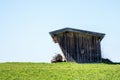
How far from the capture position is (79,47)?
1331 inches

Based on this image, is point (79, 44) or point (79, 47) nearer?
point (79, 47)

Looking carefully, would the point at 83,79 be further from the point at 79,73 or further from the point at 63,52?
the point at 63,52

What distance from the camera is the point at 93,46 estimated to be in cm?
3409

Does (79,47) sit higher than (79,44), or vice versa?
(79,44)

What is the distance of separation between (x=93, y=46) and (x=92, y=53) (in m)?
0.82

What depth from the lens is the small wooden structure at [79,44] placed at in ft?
110

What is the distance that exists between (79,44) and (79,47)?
367 mm

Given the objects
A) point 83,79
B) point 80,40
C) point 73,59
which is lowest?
point 83,79

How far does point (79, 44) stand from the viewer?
34.0 m

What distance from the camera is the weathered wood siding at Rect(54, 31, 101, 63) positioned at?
33625 millimetres

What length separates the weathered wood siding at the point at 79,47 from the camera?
3362cm

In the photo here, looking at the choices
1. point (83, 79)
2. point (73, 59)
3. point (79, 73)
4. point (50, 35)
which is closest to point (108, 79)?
point (83, 79)

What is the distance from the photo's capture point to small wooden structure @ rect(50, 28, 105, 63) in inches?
1324

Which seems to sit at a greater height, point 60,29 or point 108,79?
point 60,29
